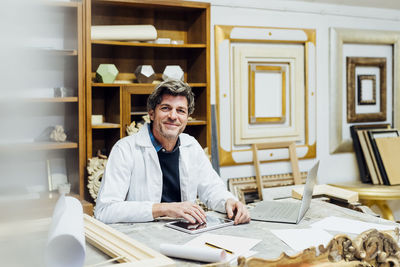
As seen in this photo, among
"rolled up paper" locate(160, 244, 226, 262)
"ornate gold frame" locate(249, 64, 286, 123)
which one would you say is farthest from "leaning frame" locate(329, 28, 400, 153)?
"rolled up paper" locate(160, 244, 226, 262)

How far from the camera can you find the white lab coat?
Result: 228 centimetres

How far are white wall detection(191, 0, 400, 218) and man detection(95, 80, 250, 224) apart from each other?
54.6 inches

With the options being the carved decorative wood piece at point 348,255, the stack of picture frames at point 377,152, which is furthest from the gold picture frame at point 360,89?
the carved decorative wood piece at point 348,255

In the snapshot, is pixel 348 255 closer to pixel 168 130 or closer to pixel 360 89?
pixel 168 130

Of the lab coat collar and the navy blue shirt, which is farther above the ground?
the lab coat collar

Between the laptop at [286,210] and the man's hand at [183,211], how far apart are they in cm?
29

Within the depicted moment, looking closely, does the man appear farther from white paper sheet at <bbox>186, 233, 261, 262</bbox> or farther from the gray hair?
white paper sheet at <bbox>186, 233, 261, 262</bbox>

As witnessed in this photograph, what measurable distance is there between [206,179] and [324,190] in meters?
0.88

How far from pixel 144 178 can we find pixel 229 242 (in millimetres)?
867

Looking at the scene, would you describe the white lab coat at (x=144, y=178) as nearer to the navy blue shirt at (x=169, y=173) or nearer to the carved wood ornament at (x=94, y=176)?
the navy blue shirt at (x=169, y=173)

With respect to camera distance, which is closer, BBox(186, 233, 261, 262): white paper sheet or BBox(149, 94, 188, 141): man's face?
BBox(186, 233, 261, 262): white paper sheet

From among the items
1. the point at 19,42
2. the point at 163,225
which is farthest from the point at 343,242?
the point at 19,42

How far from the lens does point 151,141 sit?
255 centimetres

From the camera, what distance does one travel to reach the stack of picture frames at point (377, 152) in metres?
4.29
